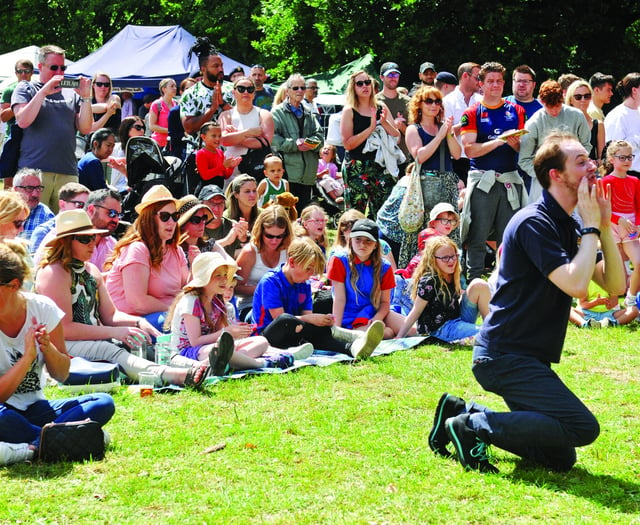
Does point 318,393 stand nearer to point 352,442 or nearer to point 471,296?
point 352,442

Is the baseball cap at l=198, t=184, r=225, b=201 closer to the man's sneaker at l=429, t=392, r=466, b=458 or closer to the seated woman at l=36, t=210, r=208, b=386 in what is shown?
the seated woman at l=36, t=210, r=208, b=386

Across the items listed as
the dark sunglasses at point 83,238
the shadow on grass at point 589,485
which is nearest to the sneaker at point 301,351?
the dark sunglasses at point 83,238

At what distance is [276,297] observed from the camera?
25.5 feet

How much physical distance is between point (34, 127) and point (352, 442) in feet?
19.5

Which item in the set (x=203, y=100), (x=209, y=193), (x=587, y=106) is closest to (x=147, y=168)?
(x=203, y=100)

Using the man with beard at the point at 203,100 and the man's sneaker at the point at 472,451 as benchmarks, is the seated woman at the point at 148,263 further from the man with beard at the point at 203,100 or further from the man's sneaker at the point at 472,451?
the man's sneaker at the point at 472,451

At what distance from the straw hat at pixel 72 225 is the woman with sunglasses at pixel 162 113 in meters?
8.33

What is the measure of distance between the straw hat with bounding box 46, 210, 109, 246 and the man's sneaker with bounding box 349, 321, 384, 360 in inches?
89.2

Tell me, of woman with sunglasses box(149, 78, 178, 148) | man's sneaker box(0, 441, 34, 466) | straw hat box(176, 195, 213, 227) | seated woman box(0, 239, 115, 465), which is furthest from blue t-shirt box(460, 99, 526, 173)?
woman with sunglasses box(149, 78, 178, 148)

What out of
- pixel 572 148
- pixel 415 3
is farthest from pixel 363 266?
pixel 415 3

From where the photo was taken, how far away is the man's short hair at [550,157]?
481 cm

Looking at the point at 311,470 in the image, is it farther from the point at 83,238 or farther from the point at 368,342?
the point at 368,342

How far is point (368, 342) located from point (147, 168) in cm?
420

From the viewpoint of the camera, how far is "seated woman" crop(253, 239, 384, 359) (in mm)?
7605
